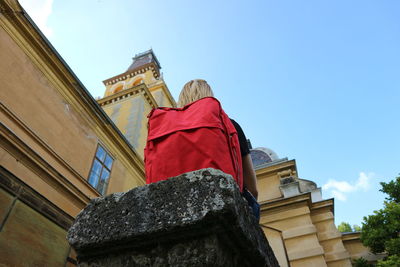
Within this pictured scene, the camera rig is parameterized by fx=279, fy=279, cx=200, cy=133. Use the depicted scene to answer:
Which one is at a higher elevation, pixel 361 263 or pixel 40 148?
pixel 40 148

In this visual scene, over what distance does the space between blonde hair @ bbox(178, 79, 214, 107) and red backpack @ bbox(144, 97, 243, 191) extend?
350mm

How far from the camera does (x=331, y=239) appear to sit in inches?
424

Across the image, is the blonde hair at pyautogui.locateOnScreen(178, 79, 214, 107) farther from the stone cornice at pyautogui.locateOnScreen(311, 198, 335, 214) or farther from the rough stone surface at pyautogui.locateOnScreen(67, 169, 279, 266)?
the stone cornice at pyautogui.locateOnScreen(311, 198, 335, 214)

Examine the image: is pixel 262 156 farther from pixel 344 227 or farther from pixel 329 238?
pixel 344 227

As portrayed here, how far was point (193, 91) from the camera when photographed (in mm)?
2523

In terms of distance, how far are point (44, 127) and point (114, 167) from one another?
3983 mm

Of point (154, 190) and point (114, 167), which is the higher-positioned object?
point (114, 167)

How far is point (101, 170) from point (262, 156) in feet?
34.0

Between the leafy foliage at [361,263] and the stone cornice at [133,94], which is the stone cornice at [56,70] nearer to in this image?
the stone cornice at [133,94]

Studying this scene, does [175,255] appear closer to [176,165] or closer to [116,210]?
[116,210]

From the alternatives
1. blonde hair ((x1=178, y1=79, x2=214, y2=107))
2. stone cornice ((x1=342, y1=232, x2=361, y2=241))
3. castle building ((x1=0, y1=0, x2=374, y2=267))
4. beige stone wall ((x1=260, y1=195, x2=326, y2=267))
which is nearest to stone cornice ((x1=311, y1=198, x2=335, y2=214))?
castle building ((x1=0, y1=0, x2=374, y2=267))

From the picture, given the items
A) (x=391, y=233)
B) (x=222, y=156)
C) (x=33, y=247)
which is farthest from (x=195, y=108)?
(x=391, y=233)

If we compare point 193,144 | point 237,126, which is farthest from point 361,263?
point 193,144

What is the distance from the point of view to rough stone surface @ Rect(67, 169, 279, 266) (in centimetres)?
132
